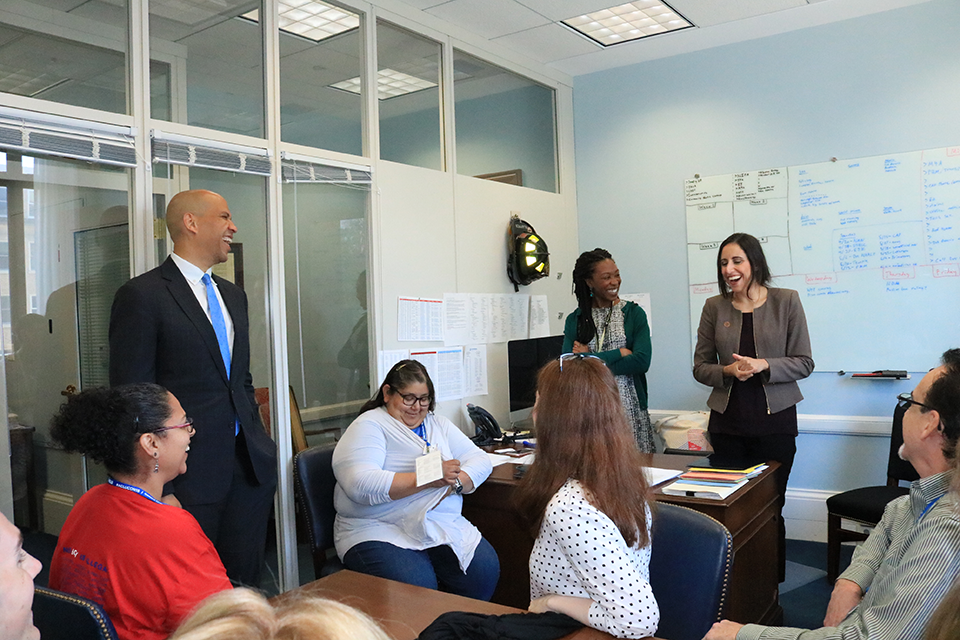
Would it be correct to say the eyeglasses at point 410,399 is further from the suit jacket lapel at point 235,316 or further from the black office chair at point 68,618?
the black office chair at point 68,618

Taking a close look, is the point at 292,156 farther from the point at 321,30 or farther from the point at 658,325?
the point at 658,325

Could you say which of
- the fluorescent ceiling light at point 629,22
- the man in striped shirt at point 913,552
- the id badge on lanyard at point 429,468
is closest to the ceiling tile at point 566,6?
the fluorescent ceiling light at point 629,22

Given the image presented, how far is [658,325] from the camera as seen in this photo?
506cm

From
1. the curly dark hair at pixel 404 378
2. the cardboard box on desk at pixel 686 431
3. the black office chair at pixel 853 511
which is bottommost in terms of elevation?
the black office chair at pixel 853 511

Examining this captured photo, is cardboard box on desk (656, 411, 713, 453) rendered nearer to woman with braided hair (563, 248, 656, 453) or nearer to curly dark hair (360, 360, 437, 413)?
woman with braided hair (563, 248, 656, 453)

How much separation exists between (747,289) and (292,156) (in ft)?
7.06

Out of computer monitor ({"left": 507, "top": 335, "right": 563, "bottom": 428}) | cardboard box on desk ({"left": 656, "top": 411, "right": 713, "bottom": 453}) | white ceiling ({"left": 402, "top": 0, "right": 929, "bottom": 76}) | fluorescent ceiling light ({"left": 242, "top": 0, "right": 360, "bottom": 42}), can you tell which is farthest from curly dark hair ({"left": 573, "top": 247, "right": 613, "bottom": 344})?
fluorescent ceiling light ({"left": 242, "top": 0, "right": 360, "bottom": 42})

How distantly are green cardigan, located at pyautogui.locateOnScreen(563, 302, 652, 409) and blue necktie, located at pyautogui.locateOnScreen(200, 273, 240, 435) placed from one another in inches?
67.7

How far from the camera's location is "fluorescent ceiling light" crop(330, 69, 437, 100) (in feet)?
12.2

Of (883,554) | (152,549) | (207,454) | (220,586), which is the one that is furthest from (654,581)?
(207,454)

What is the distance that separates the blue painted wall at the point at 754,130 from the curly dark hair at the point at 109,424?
3.84 metres

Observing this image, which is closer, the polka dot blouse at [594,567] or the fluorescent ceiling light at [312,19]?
the polka dot blouse at [594,567]

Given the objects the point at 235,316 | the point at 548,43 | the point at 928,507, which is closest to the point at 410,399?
the point at 235,316

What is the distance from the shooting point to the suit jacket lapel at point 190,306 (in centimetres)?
255
